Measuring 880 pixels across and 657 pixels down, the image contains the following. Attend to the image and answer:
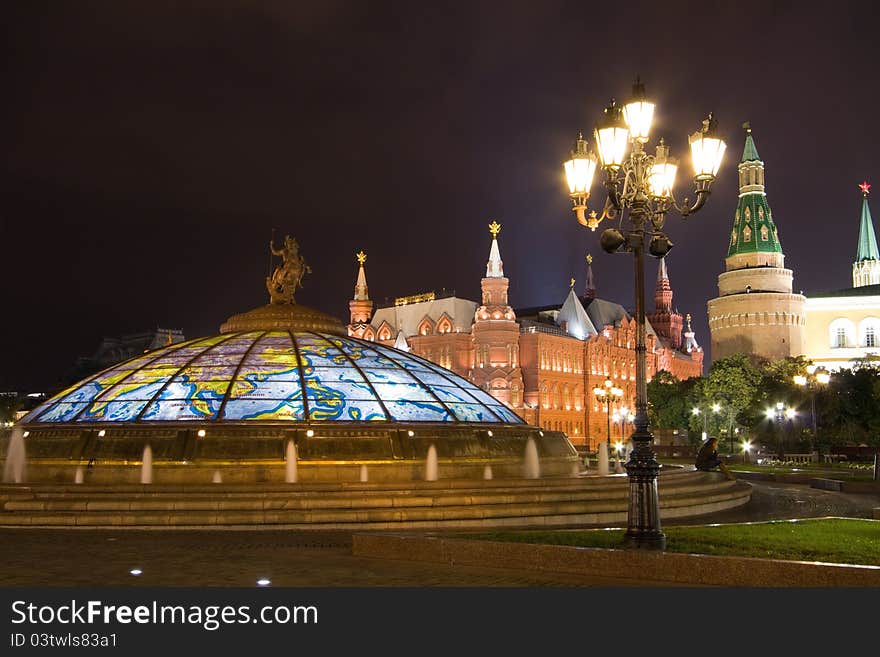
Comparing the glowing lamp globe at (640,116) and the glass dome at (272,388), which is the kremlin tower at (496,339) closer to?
the glass dome at (272,388)

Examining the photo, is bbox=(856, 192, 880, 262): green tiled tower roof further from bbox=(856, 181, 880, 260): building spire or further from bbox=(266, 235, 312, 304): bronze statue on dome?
bbox=(266, 235, 312, 304): bronze statue on dome

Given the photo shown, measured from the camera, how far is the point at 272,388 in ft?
51.0

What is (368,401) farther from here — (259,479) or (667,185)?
(667,185)

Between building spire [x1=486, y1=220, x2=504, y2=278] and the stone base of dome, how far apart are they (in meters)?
49.3

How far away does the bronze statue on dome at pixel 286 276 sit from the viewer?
20.2 metres

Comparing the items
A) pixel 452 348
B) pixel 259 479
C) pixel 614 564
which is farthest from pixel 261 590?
pixel 452 348

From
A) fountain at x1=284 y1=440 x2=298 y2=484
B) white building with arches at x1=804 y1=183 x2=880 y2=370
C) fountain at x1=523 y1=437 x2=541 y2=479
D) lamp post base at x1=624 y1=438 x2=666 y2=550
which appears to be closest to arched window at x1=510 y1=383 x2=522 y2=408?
white building with arches at x1=804 y1=183 x2=880 y2=370

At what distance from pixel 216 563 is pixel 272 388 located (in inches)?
281

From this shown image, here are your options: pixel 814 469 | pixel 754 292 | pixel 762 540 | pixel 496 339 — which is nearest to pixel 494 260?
pixel 496 339

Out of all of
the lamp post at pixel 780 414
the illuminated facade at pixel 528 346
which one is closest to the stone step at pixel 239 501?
the lamp post at pixel 780 414

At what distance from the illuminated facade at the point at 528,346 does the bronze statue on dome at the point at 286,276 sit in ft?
135

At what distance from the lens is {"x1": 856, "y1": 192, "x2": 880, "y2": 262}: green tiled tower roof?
98125 millimetres

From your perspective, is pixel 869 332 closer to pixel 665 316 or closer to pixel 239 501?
pixel 665 316

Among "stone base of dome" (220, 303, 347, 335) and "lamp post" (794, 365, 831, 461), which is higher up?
"stone base of dome" (220, 303, 347, 335)
